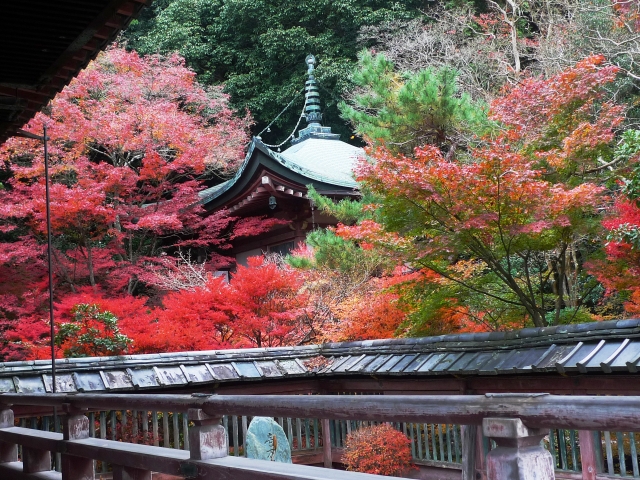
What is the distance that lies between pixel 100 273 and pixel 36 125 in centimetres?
380

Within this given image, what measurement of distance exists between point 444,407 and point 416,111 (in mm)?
10244

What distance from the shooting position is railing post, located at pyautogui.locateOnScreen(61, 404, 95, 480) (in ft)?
13.4

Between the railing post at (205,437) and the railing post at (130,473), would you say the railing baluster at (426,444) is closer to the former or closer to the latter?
the railing post at (130,473)

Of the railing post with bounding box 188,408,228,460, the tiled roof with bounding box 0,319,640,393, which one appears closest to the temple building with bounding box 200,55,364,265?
the tiled roof with bounding box 0,319,640,393

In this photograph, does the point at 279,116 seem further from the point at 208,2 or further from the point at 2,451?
the point at 2,451

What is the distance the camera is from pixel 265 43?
23.7 meters

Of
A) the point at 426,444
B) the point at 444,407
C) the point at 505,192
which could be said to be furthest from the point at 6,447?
the point at 505,192

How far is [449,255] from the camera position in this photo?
335 inches

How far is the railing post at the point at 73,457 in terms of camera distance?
13.4 feet

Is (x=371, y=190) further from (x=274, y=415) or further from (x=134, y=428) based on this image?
(x=274, y=415)

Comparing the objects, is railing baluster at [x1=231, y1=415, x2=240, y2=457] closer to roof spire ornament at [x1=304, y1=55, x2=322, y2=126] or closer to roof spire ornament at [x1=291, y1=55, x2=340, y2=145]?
roof spire ornament at [x1=291, y1=55, x2=340, y2=145]

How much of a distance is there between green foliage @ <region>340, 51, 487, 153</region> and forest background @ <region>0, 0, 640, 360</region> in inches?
1.9

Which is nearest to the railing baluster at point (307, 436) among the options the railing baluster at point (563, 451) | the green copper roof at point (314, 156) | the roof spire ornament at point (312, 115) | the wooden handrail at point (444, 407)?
the railing baluster at point (563, 451)

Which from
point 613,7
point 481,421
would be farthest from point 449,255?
point 613,7
